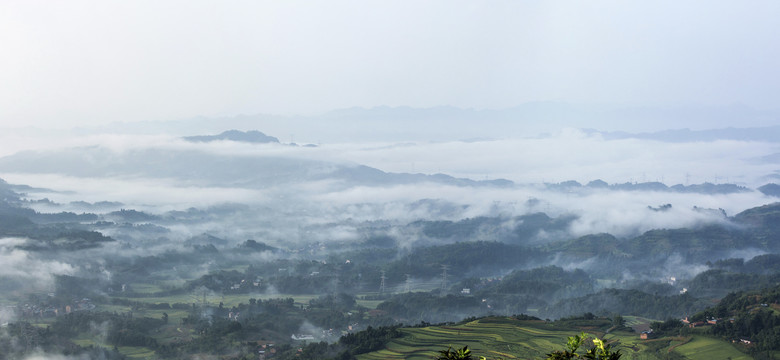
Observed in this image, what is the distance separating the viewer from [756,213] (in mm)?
→ 180500

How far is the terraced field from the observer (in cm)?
6391

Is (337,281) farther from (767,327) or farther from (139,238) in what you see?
(767,327)

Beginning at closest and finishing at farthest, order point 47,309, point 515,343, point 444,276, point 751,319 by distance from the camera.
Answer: point 751,319, point 515,343, point 47,309, point 444,276

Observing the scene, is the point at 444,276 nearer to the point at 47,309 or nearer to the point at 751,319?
the point at 47,309

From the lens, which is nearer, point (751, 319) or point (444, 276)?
point (751, 319)

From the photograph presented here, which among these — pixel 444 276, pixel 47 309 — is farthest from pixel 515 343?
pixel 444 276

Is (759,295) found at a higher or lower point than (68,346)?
higher

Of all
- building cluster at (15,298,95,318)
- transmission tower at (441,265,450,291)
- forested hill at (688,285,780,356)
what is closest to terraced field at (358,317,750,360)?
forested hill at (688,285,780,356)

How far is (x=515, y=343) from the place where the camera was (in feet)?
227

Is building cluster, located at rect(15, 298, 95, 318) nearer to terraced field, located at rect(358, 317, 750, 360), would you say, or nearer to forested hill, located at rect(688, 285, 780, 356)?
terraced field, located at rect(358, 317, 750, 360)

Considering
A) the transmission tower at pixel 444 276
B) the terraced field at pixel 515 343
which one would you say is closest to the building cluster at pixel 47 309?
the terraced field at pixel 515 343

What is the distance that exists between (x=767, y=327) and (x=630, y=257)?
289ft

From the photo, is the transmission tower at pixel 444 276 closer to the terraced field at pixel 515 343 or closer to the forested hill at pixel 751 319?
the terraced field at pixel 515 343

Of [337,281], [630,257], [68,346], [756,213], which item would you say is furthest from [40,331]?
[756,213]
